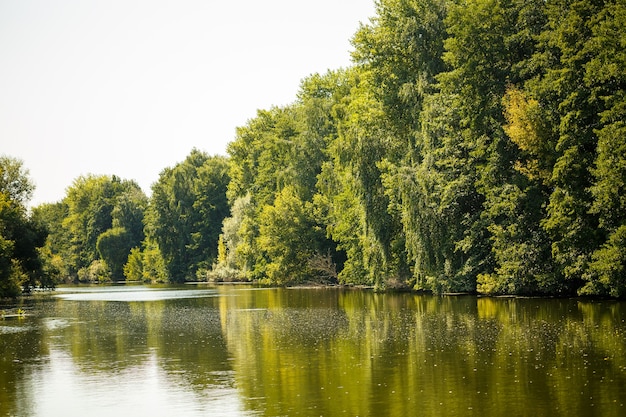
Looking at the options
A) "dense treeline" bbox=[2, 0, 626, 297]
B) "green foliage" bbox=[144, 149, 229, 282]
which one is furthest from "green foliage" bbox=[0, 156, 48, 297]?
"green foliage" bbox=[144, 149, 229, 282]

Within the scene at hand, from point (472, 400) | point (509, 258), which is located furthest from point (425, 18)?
point (472, 400)

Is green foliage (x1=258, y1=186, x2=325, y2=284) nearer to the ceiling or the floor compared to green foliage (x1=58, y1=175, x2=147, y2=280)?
nearer to the floor

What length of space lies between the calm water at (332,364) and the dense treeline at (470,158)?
6.24 meters

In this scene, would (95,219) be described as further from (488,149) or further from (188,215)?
(488,149)

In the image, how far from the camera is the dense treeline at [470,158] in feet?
148

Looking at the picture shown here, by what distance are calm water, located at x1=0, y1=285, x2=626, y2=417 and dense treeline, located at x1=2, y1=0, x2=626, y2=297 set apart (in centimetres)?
624

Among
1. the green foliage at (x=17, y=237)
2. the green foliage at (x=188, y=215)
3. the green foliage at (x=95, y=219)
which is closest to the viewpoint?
the green foliage at (x=17, y=237)

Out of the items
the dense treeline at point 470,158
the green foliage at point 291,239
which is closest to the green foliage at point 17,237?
the dense treeline at point 470,158

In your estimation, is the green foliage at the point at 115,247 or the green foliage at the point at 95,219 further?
the green foliage at the point at 95,219

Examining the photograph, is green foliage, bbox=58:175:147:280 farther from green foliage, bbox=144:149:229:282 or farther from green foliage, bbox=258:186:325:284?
green foliage, bbox=258:186:325:284

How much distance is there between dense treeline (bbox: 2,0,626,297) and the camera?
148 feet

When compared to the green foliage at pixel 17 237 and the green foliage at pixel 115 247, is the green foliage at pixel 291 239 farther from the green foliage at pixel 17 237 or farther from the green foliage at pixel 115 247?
the green foliage at pixel 115 247

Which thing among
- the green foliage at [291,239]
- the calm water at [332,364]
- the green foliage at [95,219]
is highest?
the green foliage at [95,219]

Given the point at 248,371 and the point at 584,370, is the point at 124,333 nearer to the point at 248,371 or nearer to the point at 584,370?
the point at 248,371
